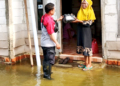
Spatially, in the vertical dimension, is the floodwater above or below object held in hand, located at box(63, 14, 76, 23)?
below

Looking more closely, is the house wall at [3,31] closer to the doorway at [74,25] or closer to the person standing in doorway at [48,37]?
the person standing in doorway at [48,37]

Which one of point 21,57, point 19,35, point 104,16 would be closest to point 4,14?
point 19,35

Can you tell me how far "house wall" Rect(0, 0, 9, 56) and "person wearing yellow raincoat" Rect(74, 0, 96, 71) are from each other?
2346 mm

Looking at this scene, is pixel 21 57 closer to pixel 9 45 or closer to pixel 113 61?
pixel 9 45

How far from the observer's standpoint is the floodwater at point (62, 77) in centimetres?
535

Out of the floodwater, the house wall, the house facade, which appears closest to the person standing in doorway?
the floodwater

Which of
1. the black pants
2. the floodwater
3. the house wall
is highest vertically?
the house wall

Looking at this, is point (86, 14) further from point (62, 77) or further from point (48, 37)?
point (62, 77)

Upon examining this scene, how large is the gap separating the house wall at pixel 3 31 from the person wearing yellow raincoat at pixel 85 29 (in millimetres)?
2346

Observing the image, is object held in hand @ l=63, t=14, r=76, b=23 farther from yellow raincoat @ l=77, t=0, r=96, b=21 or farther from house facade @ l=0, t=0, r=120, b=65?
house facade @ l=0, t=0, r=120, b=65

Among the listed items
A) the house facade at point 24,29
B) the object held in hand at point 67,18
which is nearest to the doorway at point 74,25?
the house facade at point 24,29

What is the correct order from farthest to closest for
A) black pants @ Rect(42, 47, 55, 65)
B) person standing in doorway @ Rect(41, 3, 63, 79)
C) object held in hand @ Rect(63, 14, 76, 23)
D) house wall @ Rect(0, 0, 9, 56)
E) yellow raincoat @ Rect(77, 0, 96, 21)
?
house wall @ Rect(0, 0, 9, 56) < yellow raincoat @ Rect(77, 0, 96, 21) < object held in hand @ Rect(63, 14, 76, 23) < black pants @ Rect(42, 47, 55, 65) < person standing in doorway @ Rect(41, 3, 63, 79)

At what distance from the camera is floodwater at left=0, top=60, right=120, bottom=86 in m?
5.35

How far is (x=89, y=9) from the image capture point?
241 inches
